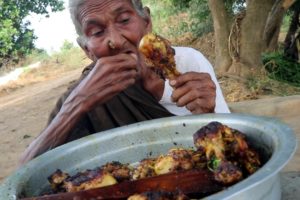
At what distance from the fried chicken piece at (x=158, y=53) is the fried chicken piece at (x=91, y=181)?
0.49m

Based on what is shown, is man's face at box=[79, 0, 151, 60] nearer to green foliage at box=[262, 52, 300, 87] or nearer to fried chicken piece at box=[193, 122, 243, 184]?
fried chicken piece at box=[193, 122, 243, 184]

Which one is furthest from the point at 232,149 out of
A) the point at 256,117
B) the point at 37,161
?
the point at 37,161

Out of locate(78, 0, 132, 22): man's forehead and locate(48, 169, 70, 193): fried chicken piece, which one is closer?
locate(48, 169, 70, 193): fried chicken piece

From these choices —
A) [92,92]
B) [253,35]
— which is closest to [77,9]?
[92,92]

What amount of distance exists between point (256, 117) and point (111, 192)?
19.8 inches

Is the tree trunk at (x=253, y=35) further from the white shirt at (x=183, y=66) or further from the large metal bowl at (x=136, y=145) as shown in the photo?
the large metal bowl at (x=136, y=145)

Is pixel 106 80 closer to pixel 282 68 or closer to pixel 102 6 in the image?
pixel 102 6

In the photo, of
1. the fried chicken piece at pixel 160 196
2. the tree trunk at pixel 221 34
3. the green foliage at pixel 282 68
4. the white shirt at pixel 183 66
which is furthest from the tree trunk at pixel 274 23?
the fried chicken piece at pixel 160 196

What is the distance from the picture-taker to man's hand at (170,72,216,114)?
1.46 meters

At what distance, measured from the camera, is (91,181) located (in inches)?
40.8

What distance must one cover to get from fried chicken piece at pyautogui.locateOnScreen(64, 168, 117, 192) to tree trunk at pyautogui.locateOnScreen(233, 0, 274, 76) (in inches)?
266

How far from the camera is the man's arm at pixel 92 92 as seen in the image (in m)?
A: 1.47

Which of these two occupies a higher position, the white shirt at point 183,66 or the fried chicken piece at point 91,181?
the white shirt at point 183,66

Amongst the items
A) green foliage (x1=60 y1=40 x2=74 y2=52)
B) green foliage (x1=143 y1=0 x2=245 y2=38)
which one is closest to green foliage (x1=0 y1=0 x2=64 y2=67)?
green foliage (x1=60 y1=40 x2=74 y2=52)
